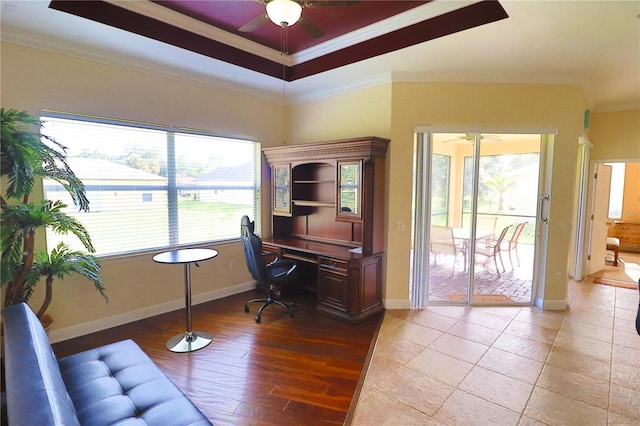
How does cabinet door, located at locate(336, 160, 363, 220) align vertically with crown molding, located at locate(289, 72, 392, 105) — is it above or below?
below

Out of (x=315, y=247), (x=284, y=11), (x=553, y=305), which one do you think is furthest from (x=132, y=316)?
(x=553, y=305)

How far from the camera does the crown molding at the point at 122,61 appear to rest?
2.77 m

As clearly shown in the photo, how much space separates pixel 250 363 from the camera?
2742mm

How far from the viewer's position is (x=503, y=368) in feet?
8.77

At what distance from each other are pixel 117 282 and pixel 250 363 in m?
1.78

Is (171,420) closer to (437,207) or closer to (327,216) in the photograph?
(327,216)

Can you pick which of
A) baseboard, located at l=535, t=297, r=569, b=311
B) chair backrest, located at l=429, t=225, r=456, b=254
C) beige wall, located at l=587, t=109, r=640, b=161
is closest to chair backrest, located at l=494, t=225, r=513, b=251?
chair backrest, located at l=429, t=225, r=456, b=254

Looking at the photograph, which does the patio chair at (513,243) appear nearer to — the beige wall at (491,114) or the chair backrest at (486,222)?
the chair backrest at (486,222)

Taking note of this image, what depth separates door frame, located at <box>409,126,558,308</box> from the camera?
3762 millimetres

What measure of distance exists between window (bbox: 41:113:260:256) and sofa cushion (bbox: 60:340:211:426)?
164cm

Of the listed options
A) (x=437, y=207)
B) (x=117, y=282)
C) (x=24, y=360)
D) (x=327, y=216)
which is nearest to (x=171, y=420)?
(x=24, y=360)

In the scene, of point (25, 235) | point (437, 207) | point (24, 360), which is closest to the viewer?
point (24, 360)

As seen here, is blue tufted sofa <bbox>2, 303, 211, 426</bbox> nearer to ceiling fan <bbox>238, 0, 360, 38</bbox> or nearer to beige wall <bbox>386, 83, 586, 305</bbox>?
ceiling fan <bbox>238, 0, 360, 38</bbox>

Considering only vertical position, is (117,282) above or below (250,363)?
above
